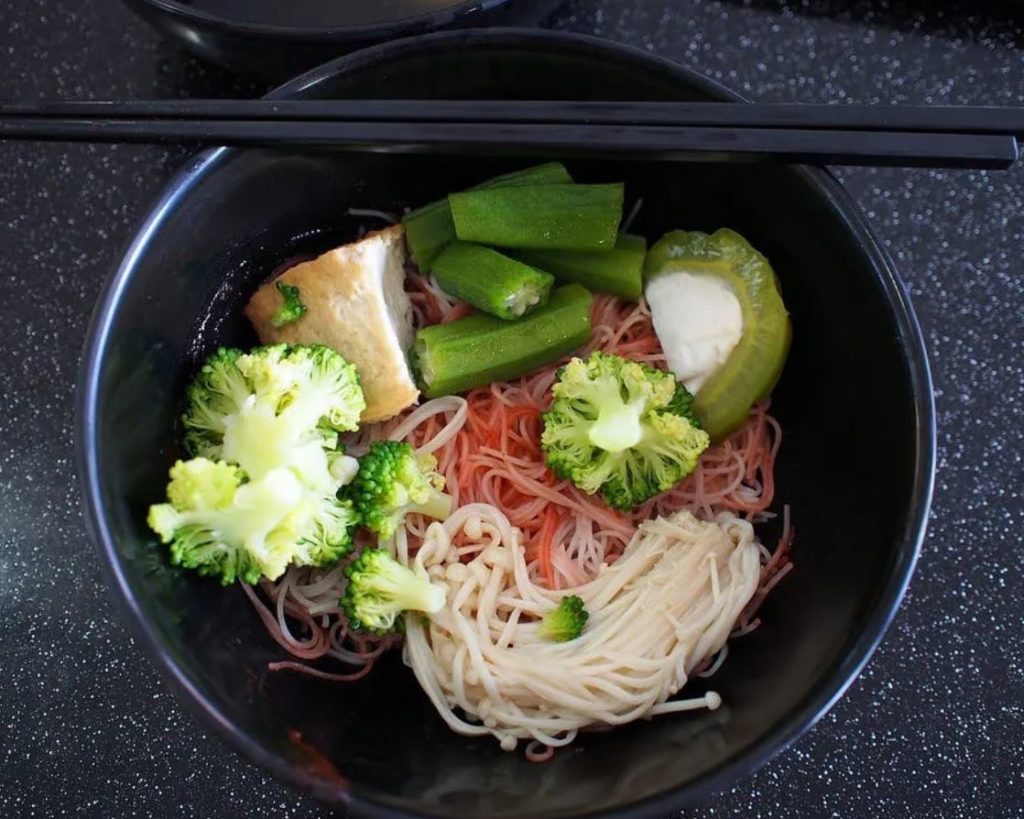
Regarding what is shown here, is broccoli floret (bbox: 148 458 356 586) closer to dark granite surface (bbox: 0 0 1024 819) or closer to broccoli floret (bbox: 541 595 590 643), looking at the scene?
broccoli floret (bbox: 541 595 590 643)

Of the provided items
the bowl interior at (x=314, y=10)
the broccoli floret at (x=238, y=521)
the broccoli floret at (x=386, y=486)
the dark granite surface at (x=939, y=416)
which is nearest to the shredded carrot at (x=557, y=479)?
the broccoli floret at (x=386, y=486)

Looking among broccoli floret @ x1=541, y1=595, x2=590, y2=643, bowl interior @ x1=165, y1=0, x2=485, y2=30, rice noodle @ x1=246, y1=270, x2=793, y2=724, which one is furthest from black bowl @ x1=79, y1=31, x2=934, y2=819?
bowl interior @ x1=165, y1=0, x2=485, y2=30

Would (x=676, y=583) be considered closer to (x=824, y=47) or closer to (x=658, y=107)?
(x=658, y=107)

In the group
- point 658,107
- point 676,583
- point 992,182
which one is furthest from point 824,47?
point 676,583

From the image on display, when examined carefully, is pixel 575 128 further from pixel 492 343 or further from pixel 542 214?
pixel 492 343

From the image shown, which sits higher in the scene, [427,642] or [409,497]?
[409,497]

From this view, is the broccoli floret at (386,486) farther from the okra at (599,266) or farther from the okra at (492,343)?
the okra at (599,266)
